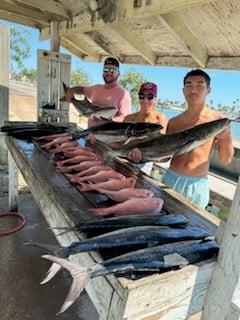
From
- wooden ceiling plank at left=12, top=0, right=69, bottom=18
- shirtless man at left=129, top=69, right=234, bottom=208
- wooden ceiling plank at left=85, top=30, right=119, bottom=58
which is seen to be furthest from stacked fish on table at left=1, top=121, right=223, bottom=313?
wooden ceiling plank at left=85, top=30, right=119, bottom=58

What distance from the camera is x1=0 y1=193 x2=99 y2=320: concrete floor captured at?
2.09 m

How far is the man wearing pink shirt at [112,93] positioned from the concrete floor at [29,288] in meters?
1.82

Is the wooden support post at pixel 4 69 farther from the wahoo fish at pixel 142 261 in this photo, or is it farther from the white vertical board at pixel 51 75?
the wahoo fish at pixel 142 261

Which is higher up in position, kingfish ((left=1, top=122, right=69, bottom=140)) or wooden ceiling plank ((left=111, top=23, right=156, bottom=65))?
wooden ceiling plank ((left=111, top=23, right=156, bottom=65))

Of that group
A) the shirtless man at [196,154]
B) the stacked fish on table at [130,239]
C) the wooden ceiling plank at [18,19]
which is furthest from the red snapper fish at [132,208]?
the wooden ceiling plank at [18,19]

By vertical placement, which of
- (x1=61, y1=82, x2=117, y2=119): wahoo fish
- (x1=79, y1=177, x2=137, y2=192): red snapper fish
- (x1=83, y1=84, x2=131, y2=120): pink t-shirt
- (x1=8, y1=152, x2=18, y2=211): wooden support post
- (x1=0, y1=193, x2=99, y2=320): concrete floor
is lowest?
(x1=0, y1=193, x2=99, y2=320): concrete floor

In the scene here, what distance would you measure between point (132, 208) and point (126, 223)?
21 cm

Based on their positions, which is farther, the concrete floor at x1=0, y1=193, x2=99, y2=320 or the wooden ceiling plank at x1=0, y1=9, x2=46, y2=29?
the wooden ceiling plank at x1=0, y1=9, x2=46, y2=29

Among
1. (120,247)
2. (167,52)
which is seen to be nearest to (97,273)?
(120,247)

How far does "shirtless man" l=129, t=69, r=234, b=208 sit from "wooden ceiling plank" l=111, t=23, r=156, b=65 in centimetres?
179

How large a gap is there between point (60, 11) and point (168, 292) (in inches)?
170

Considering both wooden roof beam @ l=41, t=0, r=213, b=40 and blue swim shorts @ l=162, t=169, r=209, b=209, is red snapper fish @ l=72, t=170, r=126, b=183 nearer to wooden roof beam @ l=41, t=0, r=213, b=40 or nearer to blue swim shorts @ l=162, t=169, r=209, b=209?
blue swim shorts @ l=162, t=169, r=209, b=209

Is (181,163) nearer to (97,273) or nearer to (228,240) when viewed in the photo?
(228,240)

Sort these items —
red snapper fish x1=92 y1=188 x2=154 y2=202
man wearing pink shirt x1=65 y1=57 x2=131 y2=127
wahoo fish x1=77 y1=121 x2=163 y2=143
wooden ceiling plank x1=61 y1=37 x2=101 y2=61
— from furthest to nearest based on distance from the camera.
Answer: wooden ceiling plank x1=61 y1=37 x2=101 y2=61
man wearing pink shirt x1=65 y1=57 x2=131 y2=127
wahoo fish x1=77 y1=121 x2=163 y2=143
red snapper fish x1=92 y1=188 x2=154 y2=202
